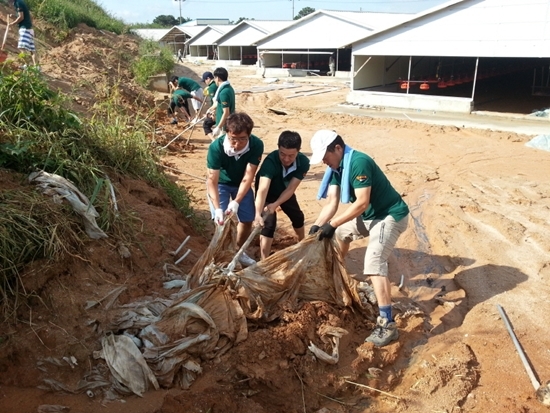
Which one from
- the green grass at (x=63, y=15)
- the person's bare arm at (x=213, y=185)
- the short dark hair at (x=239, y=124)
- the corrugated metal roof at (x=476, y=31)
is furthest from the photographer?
the green grass at (x=63, y=15)

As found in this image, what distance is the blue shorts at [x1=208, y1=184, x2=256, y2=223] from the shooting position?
4.20 meters

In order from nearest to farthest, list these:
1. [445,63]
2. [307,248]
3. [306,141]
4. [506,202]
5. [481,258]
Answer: [307,248] < [481,258] < [506,202] < [306,141] < [445,63]

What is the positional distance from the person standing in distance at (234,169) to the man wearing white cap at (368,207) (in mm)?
621

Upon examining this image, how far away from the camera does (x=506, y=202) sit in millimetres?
6598

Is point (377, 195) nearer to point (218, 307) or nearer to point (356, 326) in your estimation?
point (356, 326)

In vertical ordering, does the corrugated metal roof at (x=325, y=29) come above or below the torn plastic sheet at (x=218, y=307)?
above

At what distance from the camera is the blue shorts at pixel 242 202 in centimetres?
420

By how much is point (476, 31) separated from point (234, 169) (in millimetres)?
11588

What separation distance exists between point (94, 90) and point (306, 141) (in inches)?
201

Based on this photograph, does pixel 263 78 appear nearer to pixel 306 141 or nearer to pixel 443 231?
pixel 306 141

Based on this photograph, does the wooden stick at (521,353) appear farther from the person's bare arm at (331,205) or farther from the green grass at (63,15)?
the green grass at (63,15)

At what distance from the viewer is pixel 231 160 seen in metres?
4.03

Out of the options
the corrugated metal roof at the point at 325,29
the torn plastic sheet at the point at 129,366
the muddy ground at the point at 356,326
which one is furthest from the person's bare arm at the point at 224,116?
the corrugated metal roof at the point at 325,29

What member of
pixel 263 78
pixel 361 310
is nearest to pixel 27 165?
pixel 361 310
